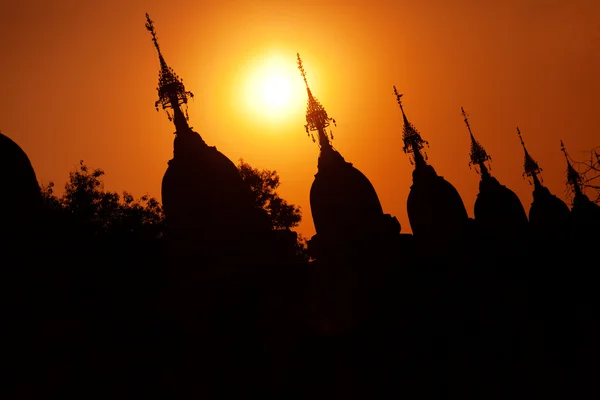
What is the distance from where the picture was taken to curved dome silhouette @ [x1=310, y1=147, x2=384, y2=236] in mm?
24156

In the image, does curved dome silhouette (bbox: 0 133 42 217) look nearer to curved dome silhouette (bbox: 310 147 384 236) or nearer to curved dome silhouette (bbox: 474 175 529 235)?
curved dome silhouette (bbox: 310 147 384 236)

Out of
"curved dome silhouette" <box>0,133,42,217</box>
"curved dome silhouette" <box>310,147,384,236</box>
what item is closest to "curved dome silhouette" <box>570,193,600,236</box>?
"curved dome silhouette" <box>310,147,384,236</box>

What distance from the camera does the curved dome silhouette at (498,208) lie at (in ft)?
119

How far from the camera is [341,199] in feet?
81.8

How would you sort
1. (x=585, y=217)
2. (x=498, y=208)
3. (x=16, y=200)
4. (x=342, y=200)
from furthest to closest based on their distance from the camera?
(x=498, y=208) < (x=585, y=217) < (x=342, y=200) < (x=16, y=200)

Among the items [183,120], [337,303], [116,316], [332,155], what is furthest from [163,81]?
[116,316]

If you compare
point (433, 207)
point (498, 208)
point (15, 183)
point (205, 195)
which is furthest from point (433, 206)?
point (15, 183)

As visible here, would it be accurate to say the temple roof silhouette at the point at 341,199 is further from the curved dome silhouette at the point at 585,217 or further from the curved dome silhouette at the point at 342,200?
the curved dome silhouette at the point at 585,217

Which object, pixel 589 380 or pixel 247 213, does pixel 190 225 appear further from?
pixel 589 380

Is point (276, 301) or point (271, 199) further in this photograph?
point (271, 199)

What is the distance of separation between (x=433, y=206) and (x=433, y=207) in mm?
54

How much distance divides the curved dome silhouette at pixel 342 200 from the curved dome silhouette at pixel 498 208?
39.6 ft

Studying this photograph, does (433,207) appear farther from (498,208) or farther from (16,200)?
(16,200)

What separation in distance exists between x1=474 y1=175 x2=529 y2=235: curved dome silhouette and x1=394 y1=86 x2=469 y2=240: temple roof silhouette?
170 inches
